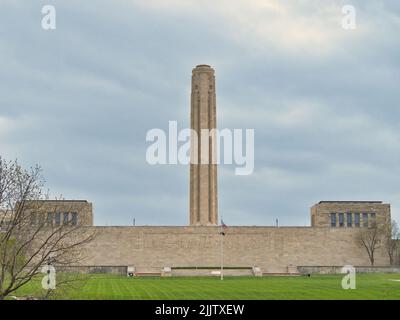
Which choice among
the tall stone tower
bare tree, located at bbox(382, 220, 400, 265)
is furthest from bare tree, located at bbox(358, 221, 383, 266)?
the tall stone tower

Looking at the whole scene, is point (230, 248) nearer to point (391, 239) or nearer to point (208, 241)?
Result: point (208, 241)

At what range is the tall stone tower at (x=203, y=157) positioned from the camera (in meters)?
97.8

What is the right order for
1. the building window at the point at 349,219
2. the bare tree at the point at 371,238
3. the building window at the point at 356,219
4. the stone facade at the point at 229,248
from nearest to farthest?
the stone facade at the point at 229,248
the bare tree at the point at 371,238
the building window at the point at 356,219
the building window at the point at 349,219

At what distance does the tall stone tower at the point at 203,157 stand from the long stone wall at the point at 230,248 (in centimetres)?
254

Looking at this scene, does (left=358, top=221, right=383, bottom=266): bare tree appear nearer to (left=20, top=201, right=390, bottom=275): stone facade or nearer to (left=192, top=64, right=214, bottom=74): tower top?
(left=20, top=201, right=390, bottom=275): stone facade

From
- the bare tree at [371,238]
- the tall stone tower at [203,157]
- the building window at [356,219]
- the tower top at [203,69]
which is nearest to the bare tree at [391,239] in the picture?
the bare tree at [371,238]

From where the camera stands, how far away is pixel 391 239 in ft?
327

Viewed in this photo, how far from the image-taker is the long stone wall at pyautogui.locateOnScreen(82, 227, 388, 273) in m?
97.1

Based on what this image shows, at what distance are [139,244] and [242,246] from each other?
1453 cm

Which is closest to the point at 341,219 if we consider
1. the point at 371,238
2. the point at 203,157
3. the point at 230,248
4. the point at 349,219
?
the point at 349,219

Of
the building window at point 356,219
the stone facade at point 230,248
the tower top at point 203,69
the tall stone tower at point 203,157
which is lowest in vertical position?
the stone facade at point 230,248

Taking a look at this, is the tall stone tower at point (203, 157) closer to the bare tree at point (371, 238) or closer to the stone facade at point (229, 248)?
the stone facade at point (229, 248)
